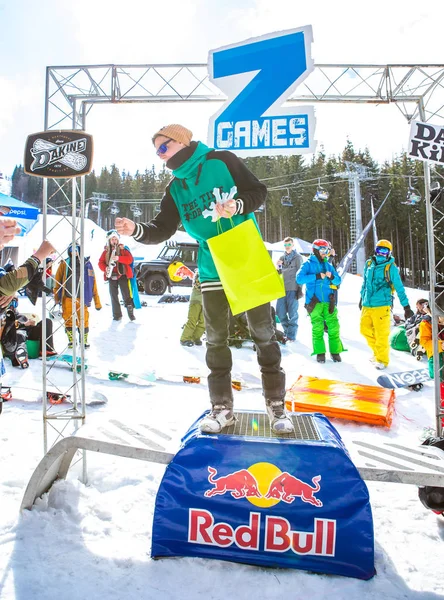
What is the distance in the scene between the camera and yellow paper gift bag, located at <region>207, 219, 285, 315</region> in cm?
223

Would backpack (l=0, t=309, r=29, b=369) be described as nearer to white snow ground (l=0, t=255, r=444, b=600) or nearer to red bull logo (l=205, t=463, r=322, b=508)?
white snow ground (l=0, t=255, r=444, b=600)

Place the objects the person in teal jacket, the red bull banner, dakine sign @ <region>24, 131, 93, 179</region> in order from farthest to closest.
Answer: dakine sign @ <region>24, 131, 93, 179</region>, the person in teal jacket, the red bull banner

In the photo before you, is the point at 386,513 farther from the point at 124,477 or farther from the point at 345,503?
the point at 124,477

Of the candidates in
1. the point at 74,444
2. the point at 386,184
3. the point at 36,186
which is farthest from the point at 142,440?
the point at 36,186

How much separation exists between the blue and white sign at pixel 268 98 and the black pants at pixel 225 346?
1.26m

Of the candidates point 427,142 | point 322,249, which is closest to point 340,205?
point 322,249

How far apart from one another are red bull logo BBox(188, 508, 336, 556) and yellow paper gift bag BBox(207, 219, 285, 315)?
111cm

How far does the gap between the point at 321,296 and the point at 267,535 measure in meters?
4.91

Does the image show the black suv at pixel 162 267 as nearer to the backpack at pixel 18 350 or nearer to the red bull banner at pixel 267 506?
the backpack at pixel 18 350

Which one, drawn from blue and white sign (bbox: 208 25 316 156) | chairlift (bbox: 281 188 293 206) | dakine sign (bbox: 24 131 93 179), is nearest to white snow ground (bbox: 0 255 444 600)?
dakine sign (bbox: 24 131 93 179)

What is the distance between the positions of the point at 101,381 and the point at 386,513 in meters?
4.01

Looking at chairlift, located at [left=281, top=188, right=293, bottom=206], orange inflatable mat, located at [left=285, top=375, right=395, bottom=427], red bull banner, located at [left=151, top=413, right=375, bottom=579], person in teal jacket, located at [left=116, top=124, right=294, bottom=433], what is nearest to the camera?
red bull banner, located at [left=151, top=413, right=375, bottom=579]

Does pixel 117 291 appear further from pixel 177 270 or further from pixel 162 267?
pixel 162 267

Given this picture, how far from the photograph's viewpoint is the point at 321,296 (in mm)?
6590
